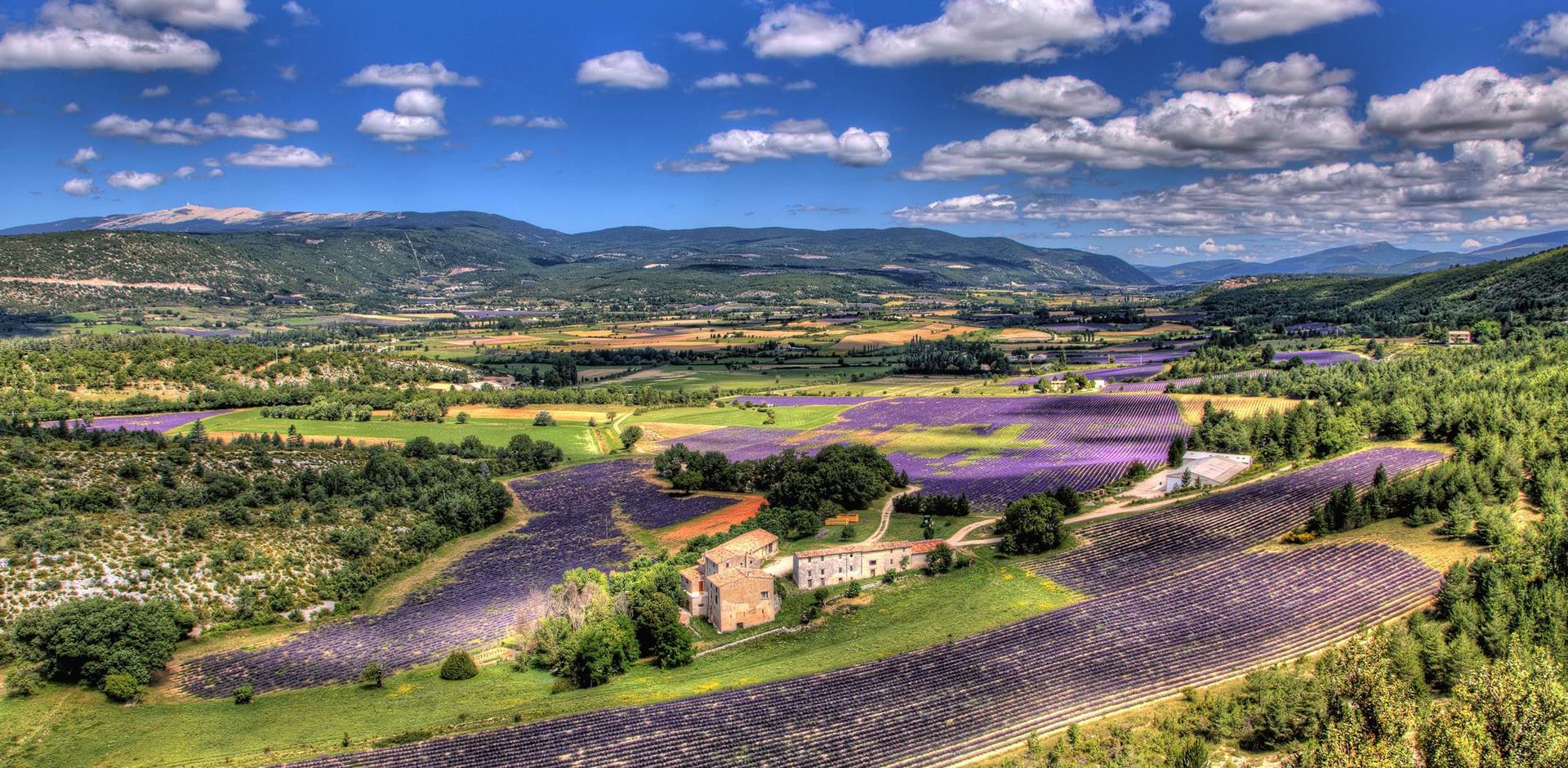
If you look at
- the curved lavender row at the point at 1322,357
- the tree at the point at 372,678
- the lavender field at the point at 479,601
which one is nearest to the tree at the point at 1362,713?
the lavender field at the point at 479,601

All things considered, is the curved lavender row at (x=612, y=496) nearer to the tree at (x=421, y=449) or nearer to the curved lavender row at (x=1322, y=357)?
the tree at (x=421, y=449)

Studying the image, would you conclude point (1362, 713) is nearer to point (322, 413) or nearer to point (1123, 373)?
point (1123, 373)

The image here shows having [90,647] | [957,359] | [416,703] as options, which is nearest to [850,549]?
[416,703]

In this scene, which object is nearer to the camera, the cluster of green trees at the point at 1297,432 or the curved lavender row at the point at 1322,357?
the cluster of green trees at the point at 1297,432

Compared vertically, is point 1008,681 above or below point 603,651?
below

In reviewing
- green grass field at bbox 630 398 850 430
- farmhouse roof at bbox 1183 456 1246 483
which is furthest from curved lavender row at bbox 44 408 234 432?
farmhouse roof at bbox 1183 456 1246 483

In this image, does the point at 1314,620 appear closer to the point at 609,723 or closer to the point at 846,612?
the point at 846,612
